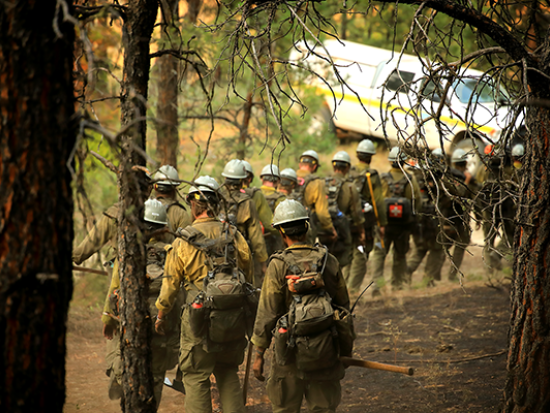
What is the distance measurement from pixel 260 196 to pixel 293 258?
3.02m

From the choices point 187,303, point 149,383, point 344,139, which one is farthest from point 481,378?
point 344,139

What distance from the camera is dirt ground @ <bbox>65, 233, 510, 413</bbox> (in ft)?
17.4

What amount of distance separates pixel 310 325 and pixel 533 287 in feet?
4.93

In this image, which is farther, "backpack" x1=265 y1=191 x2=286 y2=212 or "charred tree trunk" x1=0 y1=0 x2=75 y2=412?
"backpack" x1=265 y1=191 x2=286 y2=212

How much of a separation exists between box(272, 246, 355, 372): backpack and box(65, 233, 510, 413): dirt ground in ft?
3.10

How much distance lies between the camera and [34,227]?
6.75 feet

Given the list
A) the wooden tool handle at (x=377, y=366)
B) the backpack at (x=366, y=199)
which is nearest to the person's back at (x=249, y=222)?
the wooden tool handle at (x=377, y=366)

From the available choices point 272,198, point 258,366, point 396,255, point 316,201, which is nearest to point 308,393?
point 258,366

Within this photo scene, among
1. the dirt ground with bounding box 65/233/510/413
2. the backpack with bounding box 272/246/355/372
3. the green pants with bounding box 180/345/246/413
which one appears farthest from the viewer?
the dirt ground with bounding box 65/233/510/413

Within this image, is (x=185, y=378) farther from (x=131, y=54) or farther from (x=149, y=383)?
(x=131, y=54)

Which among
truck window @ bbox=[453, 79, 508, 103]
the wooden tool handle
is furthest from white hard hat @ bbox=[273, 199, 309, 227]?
truck window @ bbox=[453, 79, 508, 103]

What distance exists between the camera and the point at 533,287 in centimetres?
365

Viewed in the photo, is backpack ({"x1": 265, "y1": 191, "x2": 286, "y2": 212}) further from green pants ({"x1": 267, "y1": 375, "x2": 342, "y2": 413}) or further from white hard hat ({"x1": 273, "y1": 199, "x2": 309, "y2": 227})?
green pants ({"x1": 267, "y1": 375, "x2": 342, "y2": 413})

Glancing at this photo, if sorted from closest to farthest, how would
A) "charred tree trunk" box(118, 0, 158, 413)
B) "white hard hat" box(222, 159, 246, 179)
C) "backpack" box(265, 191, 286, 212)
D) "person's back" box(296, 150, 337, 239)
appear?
"charred tree trunk" box(118, 0, 158, 413)
"white hard hat" box(222, 159, 246, 179)
"backpack" box(265, 191, 286, 212)
"person's back" box(296, 150, 337, 239)
